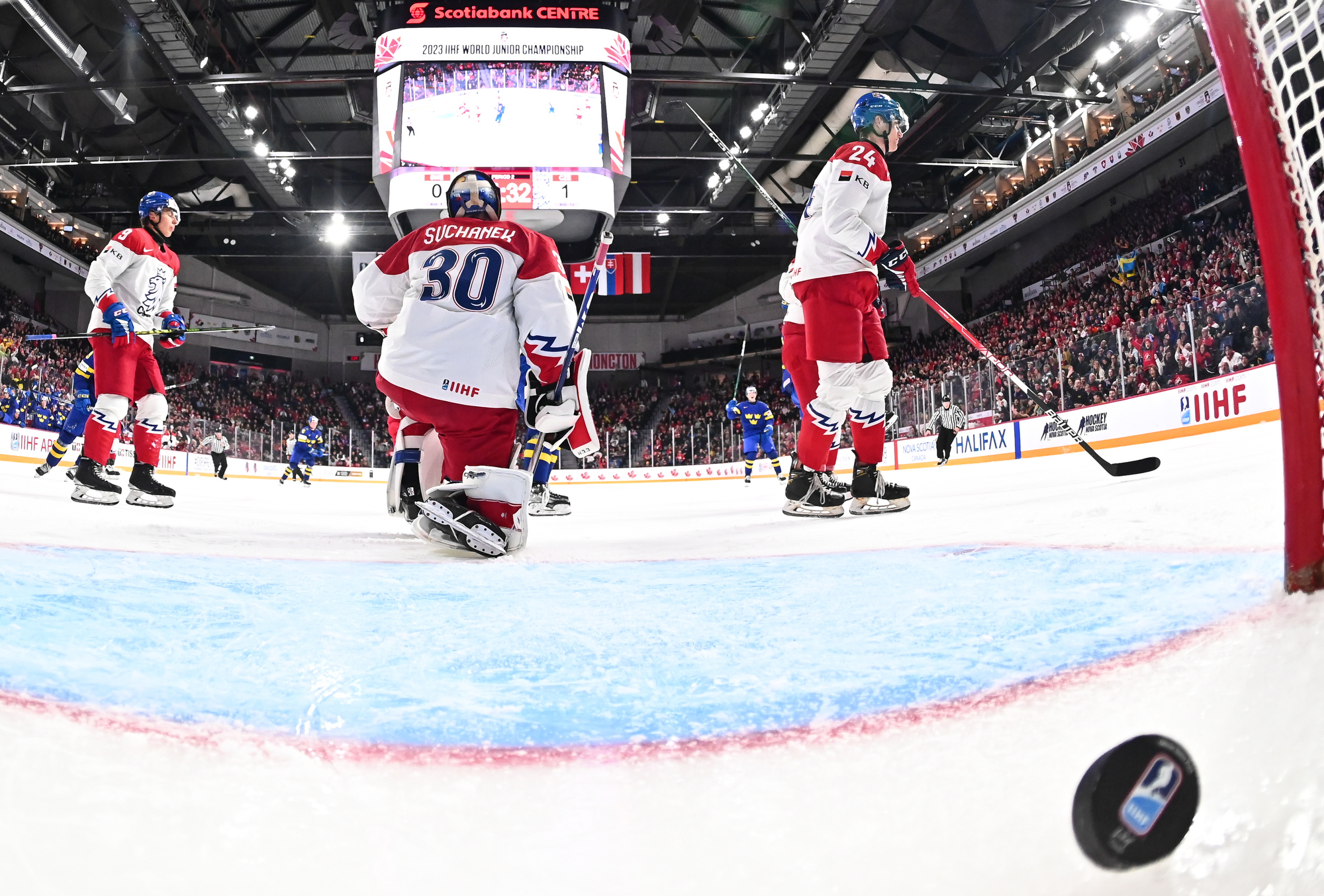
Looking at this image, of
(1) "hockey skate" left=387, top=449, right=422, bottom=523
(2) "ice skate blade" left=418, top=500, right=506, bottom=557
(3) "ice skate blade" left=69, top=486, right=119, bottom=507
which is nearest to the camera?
(2) "ice skate blade" left=418, top=500, right=506, bottom=557

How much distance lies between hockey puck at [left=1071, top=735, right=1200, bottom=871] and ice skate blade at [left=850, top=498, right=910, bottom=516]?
131 inches

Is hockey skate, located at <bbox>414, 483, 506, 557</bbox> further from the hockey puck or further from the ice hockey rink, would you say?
the hockey puck

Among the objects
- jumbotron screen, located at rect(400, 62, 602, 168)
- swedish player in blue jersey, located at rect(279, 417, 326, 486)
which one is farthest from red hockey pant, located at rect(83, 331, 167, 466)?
swedish player in blue jersey, located at rect(279, 417, 326, 486)

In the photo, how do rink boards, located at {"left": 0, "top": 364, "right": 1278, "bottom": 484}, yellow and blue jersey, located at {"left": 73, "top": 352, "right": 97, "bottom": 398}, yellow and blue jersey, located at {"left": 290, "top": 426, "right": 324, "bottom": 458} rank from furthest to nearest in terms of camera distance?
yellow and blue jersey, located at {"left": 290, "top": 426, "right": 324, "bottom": 458} < rink boards, located at {"left": 0, "top": 364, "right": 1278, "bottom": 484} < yellow and blue jersey, located at {"left": 73, "top": 352, "right": 97, "bottom": 398}

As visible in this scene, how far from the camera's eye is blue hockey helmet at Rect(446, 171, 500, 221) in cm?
303

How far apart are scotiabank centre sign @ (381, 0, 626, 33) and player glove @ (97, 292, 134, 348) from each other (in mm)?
7886

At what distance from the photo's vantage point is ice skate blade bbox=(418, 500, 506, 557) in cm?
257

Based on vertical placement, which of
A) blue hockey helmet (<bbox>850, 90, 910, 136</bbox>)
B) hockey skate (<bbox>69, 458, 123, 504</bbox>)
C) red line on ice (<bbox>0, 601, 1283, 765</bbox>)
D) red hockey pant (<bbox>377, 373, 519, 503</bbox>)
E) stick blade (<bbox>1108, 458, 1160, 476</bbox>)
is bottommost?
red line on ice (<bbox>0, 601, 1283, 765</bbox>)

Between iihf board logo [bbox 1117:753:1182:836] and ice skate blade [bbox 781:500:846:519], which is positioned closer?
iihf board logo [bbox 1117:753:1182:836]

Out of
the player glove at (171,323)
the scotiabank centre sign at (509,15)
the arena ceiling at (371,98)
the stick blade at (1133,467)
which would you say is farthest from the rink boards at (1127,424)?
the scotiabank centre sign at (509,15)

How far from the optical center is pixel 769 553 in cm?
255

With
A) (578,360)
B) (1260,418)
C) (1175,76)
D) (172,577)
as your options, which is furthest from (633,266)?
(172,577)

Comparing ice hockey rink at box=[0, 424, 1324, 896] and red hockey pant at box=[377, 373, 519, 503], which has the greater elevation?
red hockey pant at box=[377, 373, 519, 503]

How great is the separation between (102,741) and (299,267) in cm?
2857
